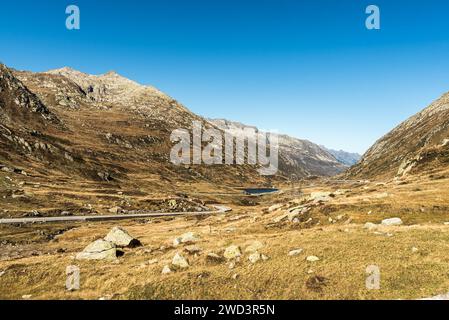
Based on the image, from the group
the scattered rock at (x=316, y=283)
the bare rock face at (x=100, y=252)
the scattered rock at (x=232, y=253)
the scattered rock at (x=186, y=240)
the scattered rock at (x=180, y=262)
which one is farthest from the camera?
the scattered rock at (x=186, y=240)

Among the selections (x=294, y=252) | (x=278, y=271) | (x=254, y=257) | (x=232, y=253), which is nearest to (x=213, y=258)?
(x=232, y=253)

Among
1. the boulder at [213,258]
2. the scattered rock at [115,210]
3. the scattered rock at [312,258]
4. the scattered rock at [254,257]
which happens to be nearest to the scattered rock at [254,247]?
the scattered rock at [254,257]

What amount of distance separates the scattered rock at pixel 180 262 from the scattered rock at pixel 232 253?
4.17m

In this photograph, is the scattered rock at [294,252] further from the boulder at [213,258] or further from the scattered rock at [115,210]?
the scattered rock at [115,210]

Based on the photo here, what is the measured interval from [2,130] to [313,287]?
200 m

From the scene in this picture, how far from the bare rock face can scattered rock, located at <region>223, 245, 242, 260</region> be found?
13.0 metres

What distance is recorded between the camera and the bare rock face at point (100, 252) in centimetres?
3866

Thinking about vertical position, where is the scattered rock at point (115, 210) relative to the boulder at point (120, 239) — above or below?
below

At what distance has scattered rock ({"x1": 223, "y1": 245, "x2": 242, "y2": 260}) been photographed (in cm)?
3478

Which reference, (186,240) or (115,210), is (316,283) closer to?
(186,240)

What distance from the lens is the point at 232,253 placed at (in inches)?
1390

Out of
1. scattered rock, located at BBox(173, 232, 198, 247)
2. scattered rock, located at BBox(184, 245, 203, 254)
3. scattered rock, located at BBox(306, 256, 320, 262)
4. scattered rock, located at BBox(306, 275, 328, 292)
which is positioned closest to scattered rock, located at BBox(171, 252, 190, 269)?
scattered rock, located at BBox(184, 245, 203, 254)

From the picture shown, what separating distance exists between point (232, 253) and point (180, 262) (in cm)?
544
